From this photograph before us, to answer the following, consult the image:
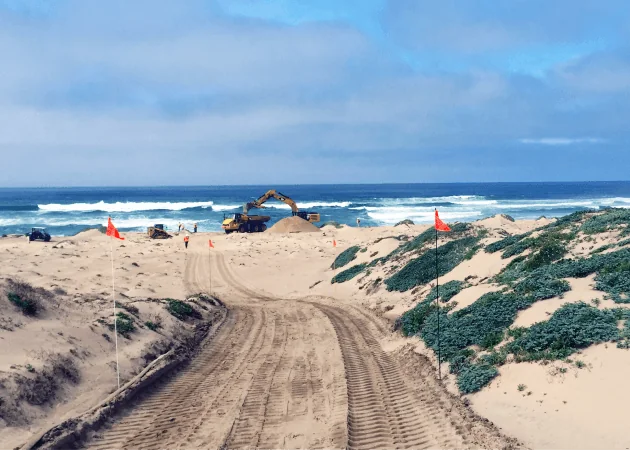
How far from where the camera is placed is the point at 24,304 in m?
12.0

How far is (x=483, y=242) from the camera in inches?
854

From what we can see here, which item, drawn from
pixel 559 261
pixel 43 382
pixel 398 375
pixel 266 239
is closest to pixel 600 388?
pixel 398 375

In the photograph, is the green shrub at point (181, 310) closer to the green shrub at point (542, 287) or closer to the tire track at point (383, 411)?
the tire track at point (383, 411)

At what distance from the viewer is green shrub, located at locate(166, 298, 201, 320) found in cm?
1600

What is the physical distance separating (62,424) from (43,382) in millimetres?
1309

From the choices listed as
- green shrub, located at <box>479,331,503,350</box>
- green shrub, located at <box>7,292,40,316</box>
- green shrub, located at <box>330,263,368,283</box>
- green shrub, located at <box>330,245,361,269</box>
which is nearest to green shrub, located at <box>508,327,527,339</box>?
green shrub, located at <box>479,331,503,350</box>

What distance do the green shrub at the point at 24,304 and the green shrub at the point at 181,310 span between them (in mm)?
4381

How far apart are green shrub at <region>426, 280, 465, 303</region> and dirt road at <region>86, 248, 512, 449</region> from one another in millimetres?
2203

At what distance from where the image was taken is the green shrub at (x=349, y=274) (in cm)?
2588

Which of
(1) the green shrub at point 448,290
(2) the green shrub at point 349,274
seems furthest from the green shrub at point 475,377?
(2) the green shrub at point 349,274

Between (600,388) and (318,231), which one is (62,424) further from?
(318,231)

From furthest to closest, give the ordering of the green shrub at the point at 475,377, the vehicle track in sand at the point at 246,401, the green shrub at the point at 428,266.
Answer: the green shrub at the point at 428,266 < the green shrub at the point at 475,377 < the vehicle track in sand at the point at 246,401

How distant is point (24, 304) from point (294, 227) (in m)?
36.7

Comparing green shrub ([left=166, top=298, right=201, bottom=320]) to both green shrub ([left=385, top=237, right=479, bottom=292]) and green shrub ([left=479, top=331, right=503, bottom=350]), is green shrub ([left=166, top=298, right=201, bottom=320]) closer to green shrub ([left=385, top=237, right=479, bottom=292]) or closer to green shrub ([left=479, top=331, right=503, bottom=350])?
green shrub ([left=385, top=237, right=479, bottom=292])
